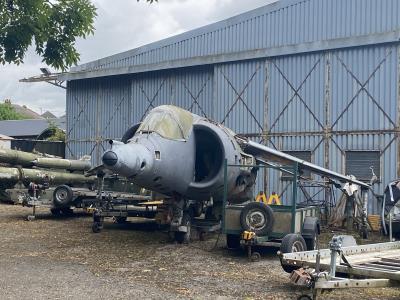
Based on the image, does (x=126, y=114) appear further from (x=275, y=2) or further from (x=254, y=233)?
(x=254, y=233)

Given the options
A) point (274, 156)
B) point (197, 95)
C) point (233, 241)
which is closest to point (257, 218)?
point (233, 241)

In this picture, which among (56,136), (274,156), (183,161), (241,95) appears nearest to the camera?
(183,161)

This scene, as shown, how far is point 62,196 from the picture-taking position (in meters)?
18.8

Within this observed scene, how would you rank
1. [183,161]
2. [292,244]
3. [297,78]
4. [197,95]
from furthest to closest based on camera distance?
[197,95]
[297,78]
[183,161]
[292,244]

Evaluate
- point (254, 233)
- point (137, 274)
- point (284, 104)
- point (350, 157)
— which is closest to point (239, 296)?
point (137, 274)

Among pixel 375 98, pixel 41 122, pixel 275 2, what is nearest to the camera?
pixel 375 98

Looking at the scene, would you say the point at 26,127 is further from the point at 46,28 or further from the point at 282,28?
the point at 46,28

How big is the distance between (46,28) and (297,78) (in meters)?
14.1

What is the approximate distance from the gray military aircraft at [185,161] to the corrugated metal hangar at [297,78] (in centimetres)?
444

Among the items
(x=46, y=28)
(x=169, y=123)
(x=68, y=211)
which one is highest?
(x=46, y=28)

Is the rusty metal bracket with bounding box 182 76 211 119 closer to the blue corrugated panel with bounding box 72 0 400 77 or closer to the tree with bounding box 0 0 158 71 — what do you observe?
the blue corrugated panel with bounding box 72 0 400 77

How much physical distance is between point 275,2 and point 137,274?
15.3 meters

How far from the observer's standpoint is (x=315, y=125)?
2052 cm

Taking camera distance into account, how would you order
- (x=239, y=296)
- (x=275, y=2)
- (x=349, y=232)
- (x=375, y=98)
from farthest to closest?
(x=275, y=2)
(x=375, y=98)
(x=349, y=232)
(x=239, y=296)
